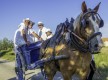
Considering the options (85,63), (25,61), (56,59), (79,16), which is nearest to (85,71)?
(85,63)

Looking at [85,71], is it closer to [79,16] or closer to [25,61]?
[79,16]

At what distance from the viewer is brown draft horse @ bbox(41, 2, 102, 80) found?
6.14 m

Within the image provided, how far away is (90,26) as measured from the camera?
6.14 metres

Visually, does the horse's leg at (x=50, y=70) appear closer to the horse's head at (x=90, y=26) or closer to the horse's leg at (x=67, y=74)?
the horse's leg at (x=67, y=74)

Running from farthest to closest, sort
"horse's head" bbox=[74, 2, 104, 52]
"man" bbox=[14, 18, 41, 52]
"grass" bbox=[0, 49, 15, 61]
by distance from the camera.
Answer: "grass" bbox=[0, 49, 15, 61] < "man" bbox=[14, 18, 41, 52] < "horse's head" bbox=[74, 2, 104, 52]

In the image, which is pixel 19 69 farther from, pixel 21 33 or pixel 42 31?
pixel 42 31

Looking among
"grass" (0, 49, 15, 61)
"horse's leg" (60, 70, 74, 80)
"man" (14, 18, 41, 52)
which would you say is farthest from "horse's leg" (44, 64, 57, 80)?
"grass" (0, 49, 15, 61)

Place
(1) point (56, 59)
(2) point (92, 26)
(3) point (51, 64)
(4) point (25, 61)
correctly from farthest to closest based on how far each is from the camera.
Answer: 1. (4) point (25, 61)
2. (3) point (51, 64)
3. (1) point (56, 59)
4. (2) point (92, 26)

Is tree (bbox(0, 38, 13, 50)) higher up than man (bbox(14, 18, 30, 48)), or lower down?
higher up

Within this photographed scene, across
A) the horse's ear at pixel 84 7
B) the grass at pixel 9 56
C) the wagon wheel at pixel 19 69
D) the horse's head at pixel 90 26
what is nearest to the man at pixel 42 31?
the wagon wheel at pixel 19 69

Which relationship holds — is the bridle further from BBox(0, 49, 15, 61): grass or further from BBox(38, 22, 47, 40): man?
BBox(0, 49, 15, 61): grass

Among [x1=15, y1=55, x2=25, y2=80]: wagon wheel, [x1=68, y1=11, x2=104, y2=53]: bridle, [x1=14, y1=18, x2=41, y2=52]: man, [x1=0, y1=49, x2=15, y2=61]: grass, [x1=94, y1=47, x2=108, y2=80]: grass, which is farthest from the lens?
[x1=0, y1=49, x2=15, y2=61]: grass

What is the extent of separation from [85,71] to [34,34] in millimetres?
3212

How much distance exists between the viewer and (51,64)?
25.3 feet
